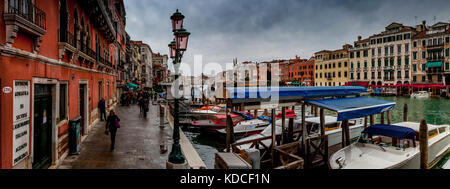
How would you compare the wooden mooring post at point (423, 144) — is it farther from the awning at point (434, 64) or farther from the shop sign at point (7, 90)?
the awning at point (434, 64)

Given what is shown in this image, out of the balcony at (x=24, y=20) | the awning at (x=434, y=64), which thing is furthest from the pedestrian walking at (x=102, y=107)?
the awning at (x=434, y=64)

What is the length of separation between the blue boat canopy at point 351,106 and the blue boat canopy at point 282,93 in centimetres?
35

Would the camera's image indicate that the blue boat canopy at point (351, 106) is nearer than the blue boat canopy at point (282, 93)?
No

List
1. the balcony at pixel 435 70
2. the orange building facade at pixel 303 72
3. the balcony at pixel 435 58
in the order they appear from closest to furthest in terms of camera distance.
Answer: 1. the balcony at pixel 435 58
2. the balcony at pixel 435 70
3. the orange building facade at pixel 303 72

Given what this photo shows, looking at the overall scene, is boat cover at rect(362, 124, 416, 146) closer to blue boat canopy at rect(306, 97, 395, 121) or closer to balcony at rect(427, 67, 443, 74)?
blue boat canopy at rect(306, 97, 395, 121)

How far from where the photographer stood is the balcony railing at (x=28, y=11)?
200 inches

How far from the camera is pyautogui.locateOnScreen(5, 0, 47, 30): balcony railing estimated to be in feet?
16.6

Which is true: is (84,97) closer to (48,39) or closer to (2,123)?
(48,39)

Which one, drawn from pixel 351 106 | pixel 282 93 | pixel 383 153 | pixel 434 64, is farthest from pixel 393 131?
pixel 434 64

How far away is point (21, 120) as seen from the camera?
17.5 ft

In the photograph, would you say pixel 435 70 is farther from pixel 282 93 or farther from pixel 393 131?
pixel 282 93

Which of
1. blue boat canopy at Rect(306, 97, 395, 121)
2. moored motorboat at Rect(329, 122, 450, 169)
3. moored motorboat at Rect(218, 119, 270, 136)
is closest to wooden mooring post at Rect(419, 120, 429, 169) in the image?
moored motorboat at Rect(329, 122, 450, 169)

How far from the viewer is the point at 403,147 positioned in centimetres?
902

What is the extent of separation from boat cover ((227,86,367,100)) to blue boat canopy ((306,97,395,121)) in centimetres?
35
